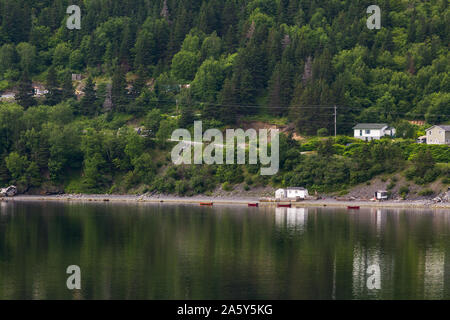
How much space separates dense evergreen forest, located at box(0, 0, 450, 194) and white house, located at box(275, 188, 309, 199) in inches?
62.9

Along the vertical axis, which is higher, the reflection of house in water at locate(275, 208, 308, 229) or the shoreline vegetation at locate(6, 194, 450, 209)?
the shoreline vegetation at locate(6, 194, 450, 209)

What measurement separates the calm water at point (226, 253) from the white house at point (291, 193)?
697cm

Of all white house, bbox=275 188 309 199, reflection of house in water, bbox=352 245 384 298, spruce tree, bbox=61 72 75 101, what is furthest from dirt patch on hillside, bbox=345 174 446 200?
spruce tree, bbox=61 72 75 101

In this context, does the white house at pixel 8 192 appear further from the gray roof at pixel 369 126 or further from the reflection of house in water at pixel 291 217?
the gray roof at pixel 369 126

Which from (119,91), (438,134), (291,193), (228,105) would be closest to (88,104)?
(119,91)

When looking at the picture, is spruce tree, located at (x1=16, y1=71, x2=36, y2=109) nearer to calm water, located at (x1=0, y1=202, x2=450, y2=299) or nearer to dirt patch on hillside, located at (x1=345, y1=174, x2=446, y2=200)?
calm water, located at (x1=0, y1=202, x2=450, y2=299)

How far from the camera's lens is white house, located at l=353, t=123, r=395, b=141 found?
101812mm

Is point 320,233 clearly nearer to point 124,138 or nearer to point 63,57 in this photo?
point 124,138

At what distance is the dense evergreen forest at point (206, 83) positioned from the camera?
99188mm

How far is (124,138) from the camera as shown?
104375 mm

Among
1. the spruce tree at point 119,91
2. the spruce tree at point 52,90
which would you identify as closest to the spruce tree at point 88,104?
the spruce tree at point 119,91

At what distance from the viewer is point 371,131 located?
102 metres
